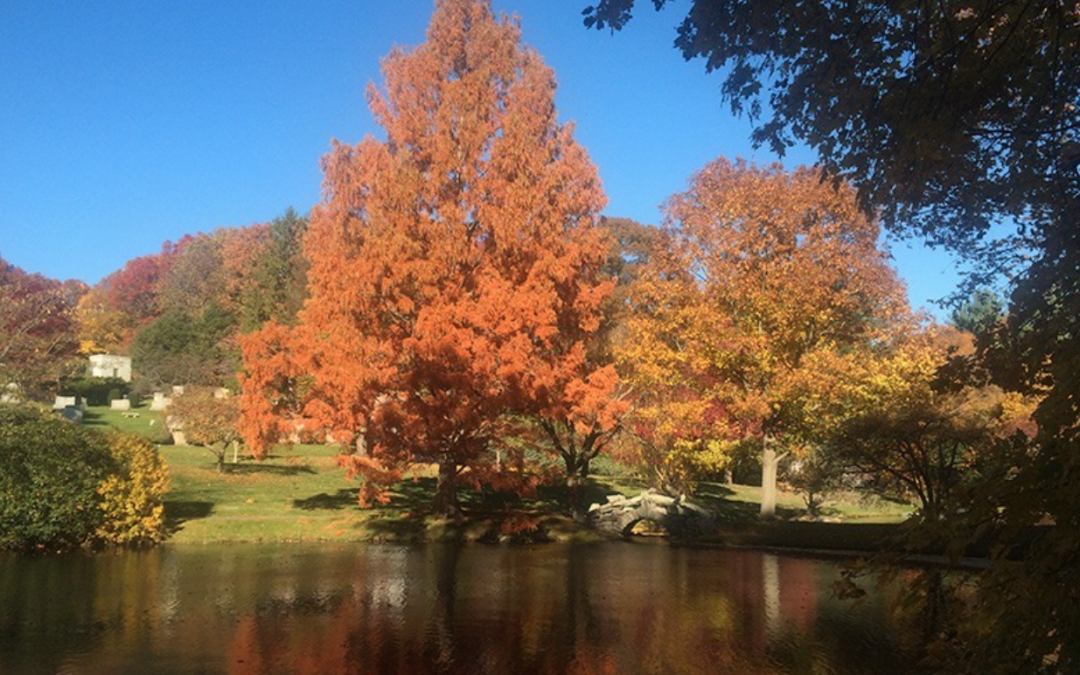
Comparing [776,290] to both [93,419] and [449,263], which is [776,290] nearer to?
[449,263]

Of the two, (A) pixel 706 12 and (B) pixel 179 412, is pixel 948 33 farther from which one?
(B) pixel 179 412

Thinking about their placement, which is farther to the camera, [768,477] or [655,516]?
[768,477]

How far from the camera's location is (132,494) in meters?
18.8

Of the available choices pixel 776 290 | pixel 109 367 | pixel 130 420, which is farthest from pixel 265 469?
pixel 109 367

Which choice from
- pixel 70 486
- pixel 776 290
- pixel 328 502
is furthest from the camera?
pixel 328 502

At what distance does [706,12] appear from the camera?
6984mm

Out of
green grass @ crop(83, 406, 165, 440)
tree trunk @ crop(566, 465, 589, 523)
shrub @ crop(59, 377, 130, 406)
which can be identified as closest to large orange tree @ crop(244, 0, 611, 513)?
tree trunk @ crop(566, 465, 589, 523)

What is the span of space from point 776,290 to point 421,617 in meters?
16.1

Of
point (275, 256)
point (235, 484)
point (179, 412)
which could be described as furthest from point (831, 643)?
point (275, 256)

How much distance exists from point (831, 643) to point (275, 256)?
2082 inches

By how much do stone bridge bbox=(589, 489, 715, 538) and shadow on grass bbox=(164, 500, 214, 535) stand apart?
38.4ft

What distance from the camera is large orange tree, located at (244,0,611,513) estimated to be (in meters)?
20.8

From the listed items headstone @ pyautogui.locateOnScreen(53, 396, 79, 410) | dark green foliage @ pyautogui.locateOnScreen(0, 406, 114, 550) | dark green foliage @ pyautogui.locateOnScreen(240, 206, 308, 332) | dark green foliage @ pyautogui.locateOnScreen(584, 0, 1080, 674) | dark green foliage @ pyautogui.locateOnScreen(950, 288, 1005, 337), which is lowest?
dark green foliage @ pyautogui.locateOnScreen(0, 406, 114, 550)

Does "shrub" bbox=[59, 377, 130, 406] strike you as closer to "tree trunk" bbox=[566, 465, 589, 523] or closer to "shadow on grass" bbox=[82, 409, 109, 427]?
"shadow on grass" bbox=[82, 409, 109, 427]
